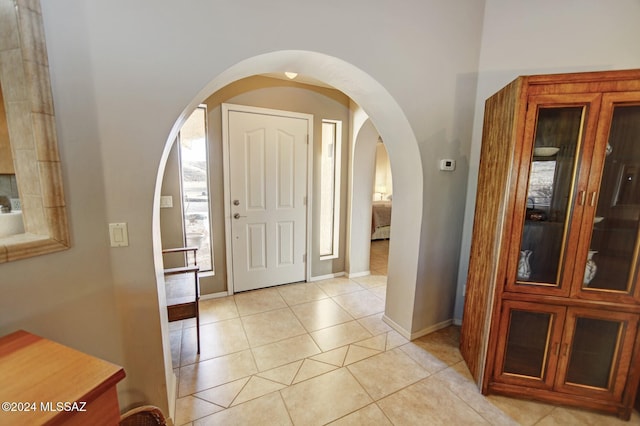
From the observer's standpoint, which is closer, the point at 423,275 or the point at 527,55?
the point at 527,55

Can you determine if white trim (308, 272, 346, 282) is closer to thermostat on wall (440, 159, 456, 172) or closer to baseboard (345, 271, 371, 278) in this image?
baseboard (345, 271, 371, 278)

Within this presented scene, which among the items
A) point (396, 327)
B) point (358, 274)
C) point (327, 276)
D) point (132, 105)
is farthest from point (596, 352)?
point (132, 105)

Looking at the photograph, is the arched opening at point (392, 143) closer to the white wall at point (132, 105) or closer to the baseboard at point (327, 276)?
the white wall at point (132, 105)

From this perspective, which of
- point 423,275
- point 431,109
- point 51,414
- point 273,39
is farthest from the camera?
point 423,275

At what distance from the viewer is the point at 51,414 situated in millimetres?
660

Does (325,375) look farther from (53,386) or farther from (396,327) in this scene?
(53,386)

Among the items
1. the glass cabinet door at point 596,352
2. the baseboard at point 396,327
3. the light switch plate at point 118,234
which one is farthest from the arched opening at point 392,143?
the glass cabinet door at point 596,352

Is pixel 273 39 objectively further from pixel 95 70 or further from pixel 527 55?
pixel 527 55

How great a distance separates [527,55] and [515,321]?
79.5 inches

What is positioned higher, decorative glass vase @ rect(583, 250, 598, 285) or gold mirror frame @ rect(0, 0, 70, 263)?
gold mirror frame @ rect(0, 0, 70, 263)

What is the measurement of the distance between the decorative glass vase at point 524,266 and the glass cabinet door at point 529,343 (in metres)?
0.17

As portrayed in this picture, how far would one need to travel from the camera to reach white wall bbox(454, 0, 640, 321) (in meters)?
1.82

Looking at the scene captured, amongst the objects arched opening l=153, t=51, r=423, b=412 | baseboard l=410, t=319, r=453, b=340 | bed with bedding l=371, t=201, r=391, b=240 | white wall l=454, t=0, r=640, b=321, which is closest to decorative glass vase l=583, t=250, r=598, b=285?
white wall l=454, t=0, r=640, b=321

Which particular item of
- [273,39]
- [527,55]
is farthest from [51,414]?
[527,55]
